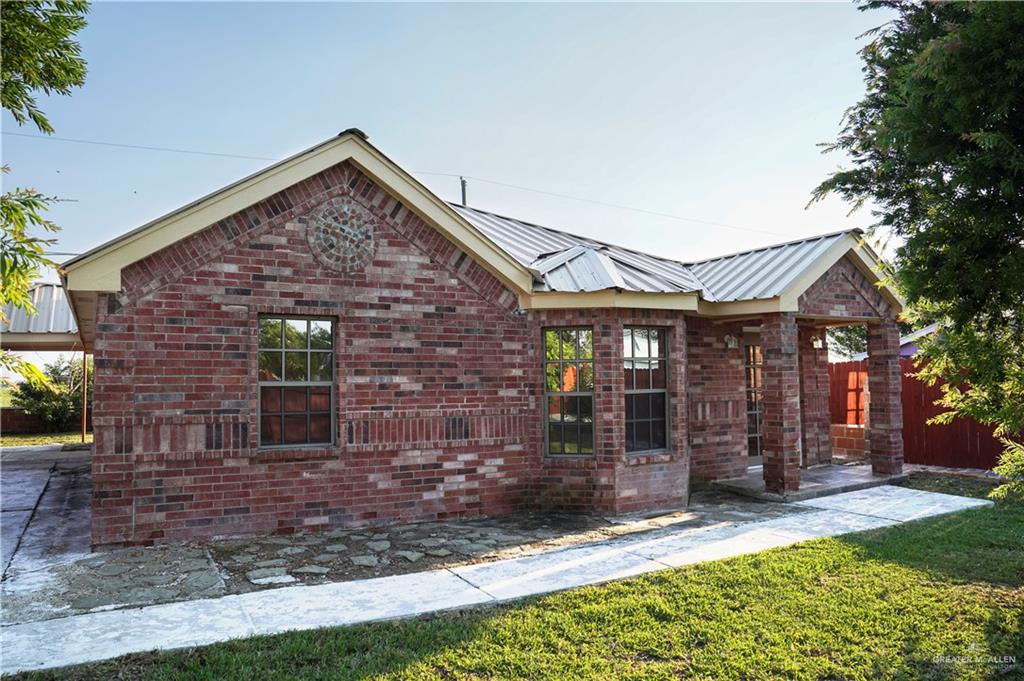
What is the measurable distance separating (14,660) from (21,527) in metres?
4.88

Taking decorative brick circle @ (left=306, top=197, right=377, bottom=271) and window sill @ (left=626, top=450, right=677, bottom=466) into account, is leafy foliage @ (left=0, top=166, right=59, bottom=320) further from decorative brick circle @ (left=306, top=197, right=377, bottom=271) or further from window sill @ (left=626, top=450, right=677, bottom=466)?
window sill @ (left=626, top=450, right=677, bottom=466)

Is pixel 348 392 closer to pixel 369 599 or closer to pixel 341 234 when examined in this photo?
pixel 341 234

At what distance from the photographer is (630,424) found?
384 inches

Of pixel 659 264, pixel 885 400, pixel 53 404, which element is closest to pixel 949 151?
pixel 659 264

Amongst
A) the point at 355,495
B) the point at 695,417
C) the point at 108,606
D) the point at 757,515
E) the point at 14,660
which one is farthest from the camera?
the point at 695,417

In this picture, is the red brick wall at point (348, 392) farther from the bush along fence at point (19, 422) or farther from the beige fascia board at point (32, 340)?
the bush along fence at point (19, 422)

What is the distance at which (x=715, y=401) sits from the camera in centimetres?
1197

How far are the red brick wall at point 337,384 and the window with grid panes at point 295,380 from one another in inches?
6.5

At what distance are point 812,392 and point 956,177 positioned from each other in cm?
968

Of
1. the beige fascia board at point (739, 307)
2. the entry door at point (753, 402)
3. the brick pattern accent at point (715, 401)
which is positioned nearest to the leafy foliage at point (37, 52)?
the beige fascia board at point (739, 307)

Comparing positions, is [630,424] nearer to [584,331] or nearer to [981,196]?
[584,331]

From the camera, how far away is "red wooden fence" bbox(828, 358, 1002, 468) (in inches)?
513

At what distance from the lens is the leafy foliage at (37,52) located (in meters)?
4.49

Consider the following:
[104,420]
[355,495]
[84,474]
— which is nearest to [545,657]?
[355,495]
